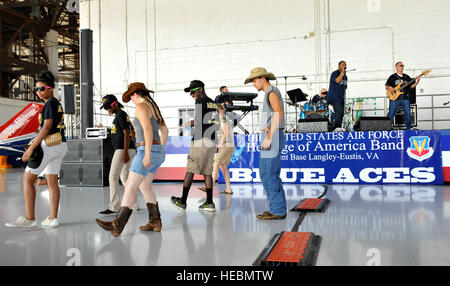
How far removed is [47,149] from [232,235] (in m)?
2.09

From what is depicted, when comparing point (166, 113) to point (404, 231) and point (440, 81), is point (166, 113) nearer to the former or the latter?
point (440, 81)

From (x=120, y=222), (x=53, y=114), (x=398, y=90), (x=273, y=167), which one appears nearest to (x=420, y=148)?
(x=398, y=90)

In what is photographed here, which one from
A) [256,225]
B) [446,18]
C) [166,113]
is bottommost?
[256,225]

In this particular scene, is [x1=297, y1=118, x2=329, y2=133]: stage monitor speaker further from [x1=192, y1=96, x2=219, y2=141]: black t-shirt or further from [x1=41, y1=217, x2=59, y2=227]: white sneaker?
[x1=41, y1=217, x2=59, y2=227]: white sneaker

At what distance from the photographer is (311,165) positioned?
25.4 ft

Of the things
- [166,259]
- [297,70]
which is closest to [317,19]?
[297,70]

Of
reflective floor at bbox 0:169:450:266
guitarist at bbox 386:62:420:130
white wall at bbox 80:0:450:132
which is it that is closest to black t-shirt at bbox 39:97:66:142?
reflective floor at bbox 0:169:450:266

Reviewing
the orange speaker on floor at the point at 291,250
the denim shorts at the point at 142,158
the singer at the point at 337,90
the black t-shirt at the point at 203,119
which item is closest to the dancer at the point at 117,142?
the black t-shirt at the point at 203,119

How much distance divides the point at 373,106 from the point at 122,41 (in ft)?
33.7

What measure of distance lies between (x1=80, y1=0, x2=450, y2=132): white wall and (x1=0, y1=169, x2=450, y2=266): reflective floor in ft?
25.6

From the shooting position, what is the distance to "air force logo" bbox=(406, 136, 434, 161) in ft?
23.6

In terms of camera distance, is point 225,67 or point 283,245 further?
point 225,67

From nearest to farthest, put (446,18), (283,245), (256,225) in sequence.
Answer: (283,245), (256,225), (446,18)

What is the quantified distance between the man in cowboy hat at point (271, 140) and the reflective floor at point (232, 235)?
281mm
